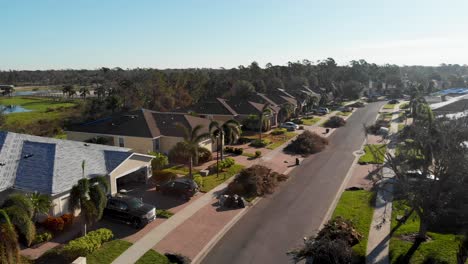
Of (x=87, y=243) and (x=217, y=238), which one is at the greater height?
(x=87, y=243)

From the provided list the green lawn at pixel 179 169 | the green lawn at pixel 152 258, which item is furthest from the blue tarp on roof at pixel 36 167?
the green lawn at pixel 179 169

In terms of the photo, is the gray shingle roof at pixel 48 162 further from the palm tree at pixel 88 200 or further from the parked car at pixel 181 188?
the parked car at pixel 181 188

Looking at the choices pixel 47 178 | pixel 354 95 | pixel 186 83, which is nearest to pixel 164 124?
pixel 47 178

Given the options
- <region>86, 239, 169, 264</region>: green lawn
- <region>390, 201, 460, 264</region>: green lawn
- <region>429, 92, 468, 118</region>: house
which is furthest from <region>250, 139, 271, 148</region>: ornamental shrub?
<region>86, 239, 169, 264</region>: green lawn

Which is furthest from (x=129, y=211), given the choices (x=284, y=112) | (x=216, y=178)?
(x=284, y=112)

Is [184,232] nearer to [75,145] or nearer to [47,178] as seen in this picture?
[47,178]

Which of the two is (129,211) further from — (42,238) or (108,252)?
(42,238)
